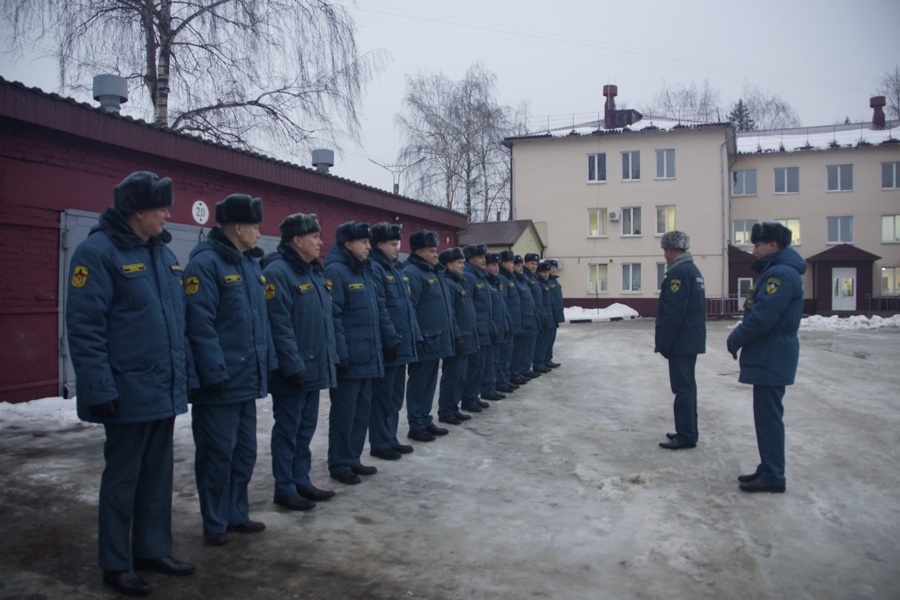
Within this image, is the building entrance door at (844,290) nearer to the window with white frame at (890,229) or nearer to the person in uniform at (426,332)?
the window with white frame at (890,229)

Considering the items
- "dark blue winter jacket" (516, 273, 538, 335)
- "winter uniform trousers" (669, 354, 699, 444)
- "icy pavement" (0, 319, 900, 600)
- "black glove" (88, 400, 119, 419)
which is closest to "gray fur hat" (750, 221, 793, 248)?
"winter uniform trousers" (669, 354, 699, 444)

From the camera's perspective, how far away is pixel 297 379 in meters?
4.78

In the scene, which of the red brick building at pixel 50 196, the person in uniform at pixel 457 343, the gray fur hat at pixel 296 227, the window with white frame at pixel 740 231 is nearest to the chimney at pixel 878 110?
the window with white frame at pixel 740 231

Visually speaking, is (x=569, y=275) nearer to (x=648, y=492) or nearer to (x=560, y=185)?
(x=560, y=185)

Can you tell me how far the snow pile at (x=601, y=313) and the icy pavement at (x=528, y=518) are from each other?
70.1 feet

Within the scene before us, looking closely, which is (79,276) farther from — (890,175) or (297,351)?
(890,175)

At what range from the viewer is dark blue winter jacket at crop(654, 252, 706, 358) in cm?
675

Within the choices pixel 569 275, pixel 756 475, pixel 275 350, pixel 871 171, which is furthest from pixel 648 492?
pixel 871 171

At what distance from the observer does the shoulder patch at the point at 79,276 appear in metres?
3.47

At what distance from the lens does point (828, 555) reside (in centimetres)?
409

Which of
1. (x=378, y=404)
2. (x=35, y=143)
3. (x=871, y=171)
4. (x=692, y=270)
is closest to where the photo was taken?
(x=378, y=404)

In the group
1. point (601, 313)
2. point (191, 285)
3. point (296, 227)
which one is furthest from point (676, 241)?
point (601, 313)

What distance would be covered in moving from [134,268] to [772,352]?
4477 millimetres

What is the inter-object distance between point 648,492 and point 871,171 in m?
37.3
